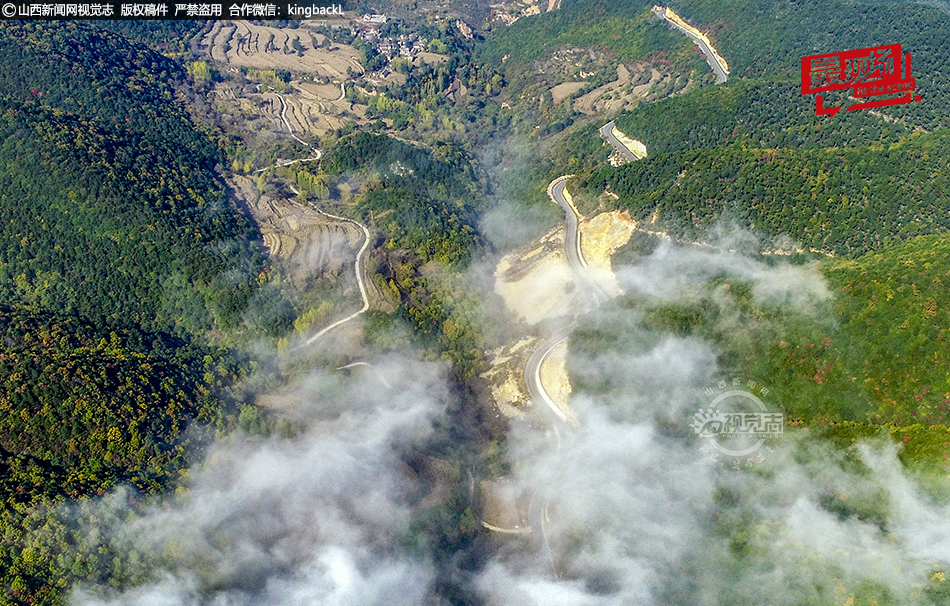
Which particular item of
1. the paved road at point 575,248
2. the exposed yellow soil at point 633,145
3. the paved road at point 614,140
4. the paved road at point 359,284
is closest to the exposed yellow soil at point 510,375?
the paved road at point 575,248

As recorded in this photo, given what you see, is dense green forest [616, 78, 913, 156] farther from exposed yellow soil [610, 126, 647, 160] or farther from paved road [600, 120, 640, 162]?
paved road [600, 120, 640, 162]

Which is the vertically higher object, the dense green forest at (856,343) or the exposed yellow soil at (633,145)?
the exposed yellow soil at (633,145)

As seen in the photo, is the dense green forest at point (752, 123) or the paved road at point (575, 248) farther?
Result: the dense green forest at point (752, 123)

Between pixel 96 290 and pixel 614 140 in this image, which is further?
pixel 614 140

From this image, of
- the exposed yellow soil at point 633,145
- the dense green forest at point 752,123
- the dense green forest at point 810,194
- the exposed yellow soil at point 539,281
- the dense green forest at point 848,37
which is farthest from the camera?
the exposed yellow soil at point 633,145

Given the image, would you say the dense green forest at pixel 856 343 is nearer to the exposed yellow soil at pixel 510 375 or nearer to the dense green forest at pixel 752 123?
the exposed yellow soil at pixel 510 375

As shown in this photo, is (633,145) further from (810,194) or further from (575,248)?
(810,194)

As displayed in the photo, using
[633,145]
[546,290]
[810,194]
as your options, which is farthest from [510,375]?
[633,145]

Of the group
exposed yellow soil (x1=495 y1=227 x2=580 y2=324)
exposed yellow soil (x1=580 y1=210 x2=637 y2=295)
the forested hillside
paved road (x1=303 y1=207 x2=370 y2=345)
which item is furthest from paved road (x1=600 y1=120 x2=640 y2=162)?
the forested hillside
